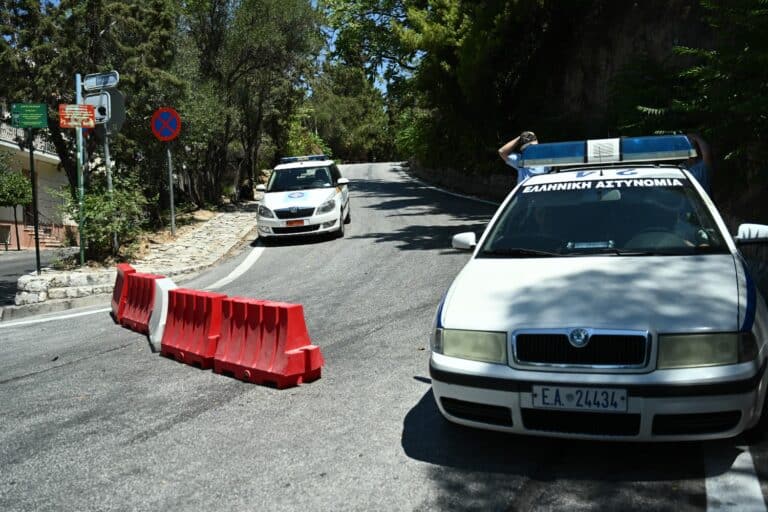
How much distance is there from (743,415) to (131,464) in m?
3.36

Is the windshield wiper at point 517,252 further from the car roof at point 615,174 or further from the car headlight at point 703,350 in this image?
the car headlight at point 703,350

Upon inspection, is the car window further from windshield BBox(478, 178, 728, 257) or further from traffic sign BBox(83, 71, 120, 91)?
windshield BBox(478, 178, 728, 257)

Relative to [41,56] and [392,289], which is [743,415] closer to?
[392,289]

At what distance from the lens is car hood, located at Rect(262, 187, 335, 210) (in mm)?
15195

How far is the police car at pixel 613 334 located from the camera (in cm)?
351

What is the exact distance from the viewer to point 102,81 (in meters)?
12.2

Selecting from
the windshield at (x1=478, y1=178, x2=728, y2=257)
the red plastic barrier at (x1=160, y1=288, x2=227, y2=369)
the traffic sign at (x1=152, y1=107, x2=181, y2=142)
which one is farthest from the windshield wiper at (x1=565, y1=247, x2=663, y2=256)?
the traffic sign at (x1=152, y1=107, x2=181, y2=142)

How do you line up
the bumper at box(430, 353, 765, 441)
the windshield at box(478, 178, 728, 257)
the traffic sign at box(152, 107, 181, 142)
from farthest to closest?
the traffic sign at box(152, 107, 181, 142) < the windshield at box(478, 178, 728, 257) < the bumper at box(430, 353, 765, 441)

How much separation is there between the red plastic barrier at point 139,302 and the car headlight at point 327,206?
22.0 feet

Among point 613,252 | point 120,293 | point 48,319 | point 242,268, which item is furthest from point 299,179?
point 613,252

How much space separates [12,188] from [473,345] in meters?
30.3

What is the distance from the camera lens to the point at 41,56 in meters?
14.7

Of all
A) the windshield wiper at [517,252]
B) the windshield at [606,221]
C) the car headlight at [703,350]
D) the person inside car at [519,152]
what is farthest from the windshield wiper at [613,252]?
the person inside car at [519,152]

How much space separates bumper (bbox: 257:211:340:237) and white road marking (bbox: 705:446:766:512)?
38.5 feet
